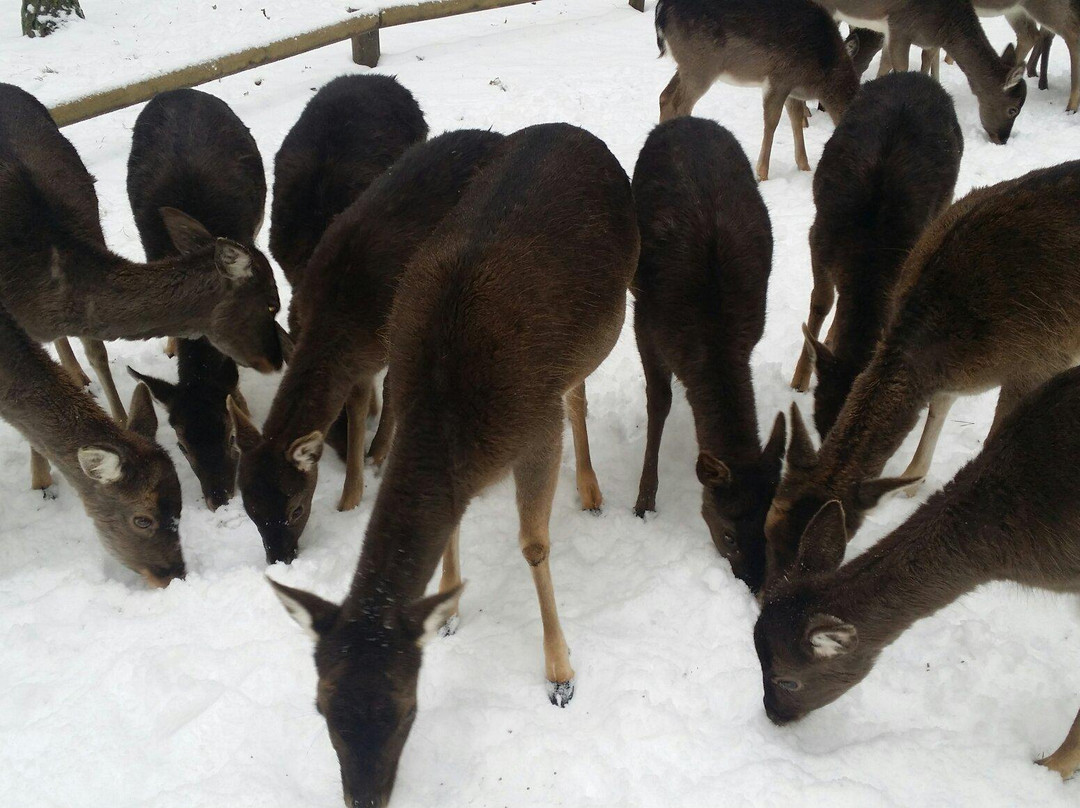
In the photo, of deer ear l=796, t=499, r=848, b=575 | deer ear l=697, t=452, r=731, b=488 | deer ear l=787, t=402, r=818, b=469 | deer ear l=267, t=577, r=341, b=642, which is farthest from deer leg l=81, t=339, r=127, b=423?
deer ear l=796, t=499, r=848, b=575

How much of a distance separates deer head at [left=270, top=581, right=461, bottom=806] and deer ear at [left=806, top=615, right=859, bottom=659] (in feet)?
4.76

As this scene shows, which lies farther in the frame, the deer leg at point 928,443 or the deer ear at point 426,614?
the deer leg at point 928,443

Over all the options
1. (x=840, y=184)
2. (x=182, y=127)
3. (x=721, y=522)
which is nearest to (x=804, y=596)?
(x=721, y=522)

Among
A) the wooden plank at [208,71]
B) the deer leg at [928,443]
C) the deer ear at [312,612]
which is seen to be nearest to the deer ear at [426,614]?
the deer ear at [312,612]

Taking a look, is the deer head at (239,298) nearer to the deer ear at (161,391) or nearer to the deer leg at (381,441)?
the deer ear at (161,391)

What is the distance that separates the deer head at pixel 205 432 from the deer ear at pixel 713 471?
9.24 feet

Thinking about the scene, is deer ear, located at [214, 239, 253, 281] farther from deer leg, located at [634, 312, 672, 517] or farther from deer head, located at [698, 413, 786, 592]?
→ deer head, located at [698, 413, 786, 592]

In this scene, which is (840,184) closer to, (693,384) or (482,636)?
(693,384)

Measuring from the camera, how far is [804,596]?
12.3 ft

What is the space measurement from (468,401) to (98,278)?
3.15 metres

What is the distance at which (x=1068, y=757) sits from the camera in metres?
3.73

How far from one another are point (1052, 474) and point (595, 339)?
7.01 ft

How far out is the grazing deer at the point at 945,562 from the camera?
3508 millimetres

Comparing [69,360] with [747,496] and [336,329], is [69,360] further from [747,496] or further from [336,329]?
[747,496]
